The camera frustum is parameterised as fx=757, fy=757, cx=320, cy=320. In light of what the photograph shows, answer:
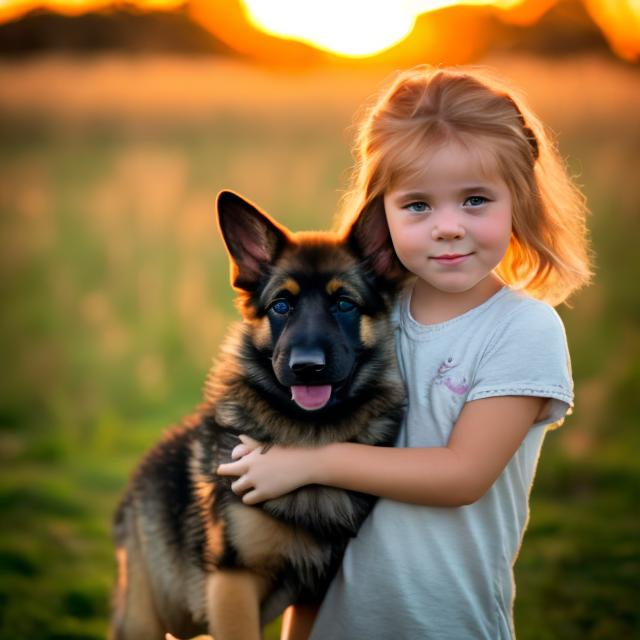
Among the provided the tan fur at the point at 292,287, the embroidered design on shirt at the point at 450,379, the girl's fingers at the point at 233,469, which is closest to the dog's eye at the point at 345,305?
the tan fur at the point at 292,287

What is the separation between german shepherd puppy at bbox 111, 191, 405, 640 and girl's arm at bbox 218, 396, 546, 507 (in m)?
0.09

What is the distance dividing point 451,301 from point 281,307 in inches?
24.7

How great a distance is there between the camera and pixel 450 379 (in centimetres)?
258

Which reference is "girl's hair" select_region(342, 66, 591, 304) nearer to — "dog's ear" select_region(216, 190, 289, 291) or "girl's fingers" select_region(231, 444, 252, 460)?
"dog's ear" select_region(216, 190, 289, 291)

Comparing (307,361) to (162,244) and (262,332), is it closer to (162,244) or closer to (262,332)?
(262,332)

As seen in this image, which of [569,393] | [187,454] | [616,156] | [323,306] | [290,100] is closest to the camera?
[569,393]

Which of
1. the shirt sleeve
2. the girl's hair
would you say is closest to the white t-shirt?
the shirt sleeve

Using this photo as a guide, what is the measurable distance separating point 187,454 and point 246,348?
61 cm

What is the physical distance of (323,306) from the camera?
9.15ft

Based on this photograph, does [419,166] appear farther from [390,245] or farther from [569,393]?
[569,393]

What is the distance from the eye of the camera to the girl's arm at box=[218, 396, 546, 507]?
245cm

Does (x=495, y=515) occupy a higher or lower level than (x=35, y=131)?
lower

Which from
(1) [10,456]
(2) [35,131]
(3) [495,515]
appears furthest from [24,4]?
(3) [495,515]

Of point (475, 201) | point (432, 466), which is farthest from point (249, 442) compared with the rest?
point (475, 201)
